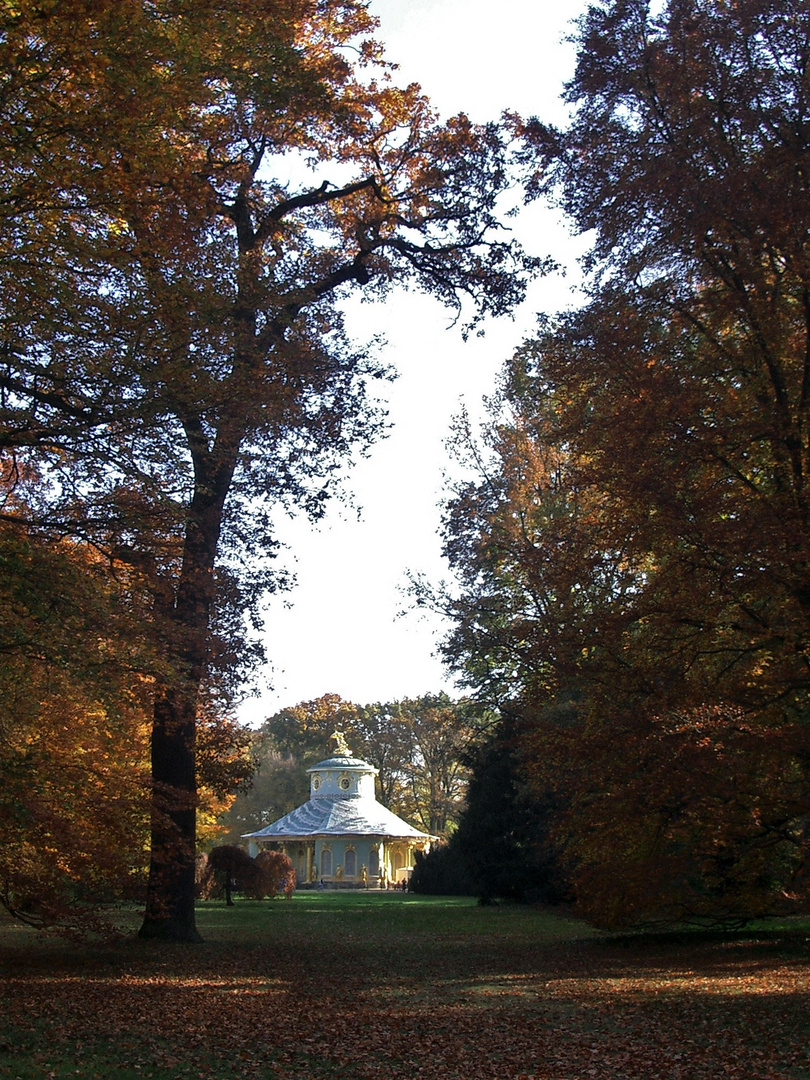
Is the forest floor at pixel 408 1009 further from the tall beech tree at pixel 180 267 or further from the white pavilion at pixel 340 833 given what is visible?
the white pavilion at pixel 340 833

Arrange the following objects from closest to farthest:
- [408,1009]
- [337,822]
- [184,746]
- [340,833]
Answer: [408,1009] < [184,746] < [340,833] < [337,822]

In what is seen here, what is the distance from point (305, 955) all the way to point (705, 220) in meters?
11.7

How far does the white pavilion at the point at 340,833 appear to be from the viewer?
5216 cm

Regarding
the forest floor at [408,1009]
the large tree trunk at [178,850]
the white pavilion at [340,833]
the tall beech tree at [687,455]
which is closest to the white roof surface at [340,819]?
the white pavilion at [340,833]

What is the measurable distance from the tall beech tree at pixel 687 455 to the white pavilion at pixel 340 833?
4059 cm

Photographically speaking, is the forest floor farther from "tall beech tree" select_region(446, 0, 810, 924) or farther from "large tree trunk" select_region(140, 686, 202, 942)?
"tall beech tree" select_region(446, 0, 810, 924)

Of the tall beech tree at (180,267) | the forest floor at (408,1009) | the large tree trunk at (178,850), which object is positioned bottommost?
the forest floor at (408,1009)

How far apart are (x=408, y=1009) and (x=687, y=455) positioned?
21.2 ft

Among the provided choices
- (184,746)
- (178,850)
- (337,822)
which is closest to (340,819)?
(337,822)

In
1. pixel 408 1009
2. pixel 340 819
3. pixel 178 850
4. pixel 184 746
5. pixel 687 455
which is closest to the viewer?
pixel 408 1009

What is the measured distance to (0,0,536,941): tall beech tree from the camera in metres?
8.75

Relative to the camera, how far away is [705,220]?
11023 millimetres

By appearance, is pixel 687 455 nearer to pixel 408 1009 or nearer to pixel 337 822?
pixel 408 1009

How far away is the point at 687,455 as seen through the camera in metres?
11.0
